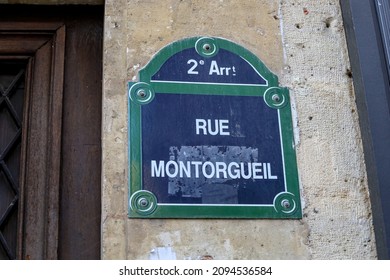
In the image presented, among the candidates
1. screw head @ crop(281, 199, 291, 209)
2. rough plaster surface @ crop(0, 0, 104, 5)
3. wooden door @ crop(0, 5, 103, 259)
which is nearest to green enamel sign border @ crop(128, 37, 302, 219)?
screw head @ crop(281, 199, 291, 209)

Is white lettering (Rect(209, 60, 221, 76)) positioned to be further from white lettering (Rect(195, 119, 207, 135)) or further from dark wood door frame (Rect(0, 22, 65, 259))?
dark wood door frame (Rect(0, 22, 65, 259))

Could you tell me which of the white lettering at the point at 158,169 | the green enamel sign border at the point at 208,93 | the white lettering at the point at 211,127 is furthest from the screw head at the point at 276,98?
the white lettering at the point at 158,169

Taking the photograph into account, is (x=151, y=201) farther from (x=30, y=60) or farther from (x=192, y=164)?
(x=30, y=60)

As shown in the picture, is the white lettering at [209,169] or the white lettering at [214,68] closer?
the white lettering at [209,169]

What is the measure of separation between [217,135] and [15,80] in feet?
2.18

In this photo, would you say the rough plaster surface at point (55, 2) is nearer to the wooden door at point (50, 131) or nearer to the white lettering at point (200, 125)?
the wooden door at point (50, 131)

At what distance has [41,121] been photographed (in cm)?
238

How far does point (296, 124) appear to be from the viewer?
2.33m

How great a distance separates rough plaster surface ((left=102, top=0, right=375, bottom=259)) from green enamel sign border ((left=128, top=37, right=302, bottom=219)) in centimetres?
2

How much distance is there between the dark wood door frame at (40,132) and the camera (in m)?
2.27

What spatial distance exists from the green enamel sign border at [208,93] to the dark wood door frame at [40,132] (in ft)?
0.87

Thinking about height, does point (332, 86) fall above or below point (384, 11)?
below

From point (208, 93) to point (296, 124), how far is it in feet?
0.89
